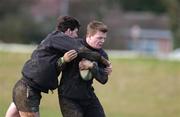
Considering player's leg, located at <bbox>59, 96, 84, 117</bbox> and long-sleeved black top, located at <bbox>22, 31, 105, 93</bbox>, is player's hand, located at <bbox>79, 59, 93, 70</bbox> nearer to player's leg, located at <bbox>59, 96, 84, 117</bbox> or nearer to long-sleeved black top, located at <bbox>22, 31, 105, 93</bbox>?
long-sleeved black top, located at <bbox>22, 31, 105, 93</bbox>

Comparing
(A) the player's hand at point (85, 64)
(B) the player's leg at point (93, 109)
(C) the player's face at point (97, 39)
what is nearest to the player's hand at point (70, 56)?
(A) the player's hand at point (85, 64)

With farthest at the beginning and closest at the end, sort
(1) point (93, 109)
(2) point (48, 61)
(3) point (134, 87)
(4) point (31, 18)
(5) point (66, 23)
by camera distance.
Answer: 1. (4) point (31, 18)
2. (3) point (134, 87)
3. (1) point (93, 109)
4. (5) point (66, 23)
5. (2) point (48, 61)

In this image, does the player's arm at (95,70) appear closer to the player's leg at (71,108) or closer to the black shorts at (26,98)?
the player's leg at (71,108)

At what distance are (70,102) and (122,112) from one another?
16.1m

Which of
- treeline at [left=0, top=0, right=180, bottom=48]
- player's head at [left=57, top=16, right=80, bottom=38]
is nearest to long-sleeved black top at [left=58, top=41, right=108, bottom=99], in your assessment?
player's head at [left=57, top=16, right=80, bottom=38]

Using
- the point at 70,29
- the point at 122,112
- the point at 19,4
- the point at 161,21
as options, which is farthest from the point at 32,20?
the point at 70,29

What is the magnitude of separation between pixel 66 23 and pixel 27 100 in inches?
47.0

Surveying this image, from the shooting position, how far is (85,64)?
38.2ft

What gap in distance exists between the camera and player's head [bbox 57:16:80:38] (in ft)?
39.0

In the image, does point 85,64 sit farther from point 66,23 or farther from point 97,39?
point 66,23

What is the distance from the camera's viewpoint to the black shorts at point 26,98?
1191 cm

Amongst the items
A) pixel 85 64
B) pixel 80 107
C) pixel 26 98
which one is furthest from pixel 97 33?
pixel 26 98

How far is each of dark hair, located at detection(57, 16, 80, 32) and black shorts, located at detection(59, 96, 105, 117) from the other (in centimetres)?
97

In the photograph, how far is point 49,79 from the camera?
1178 cm
